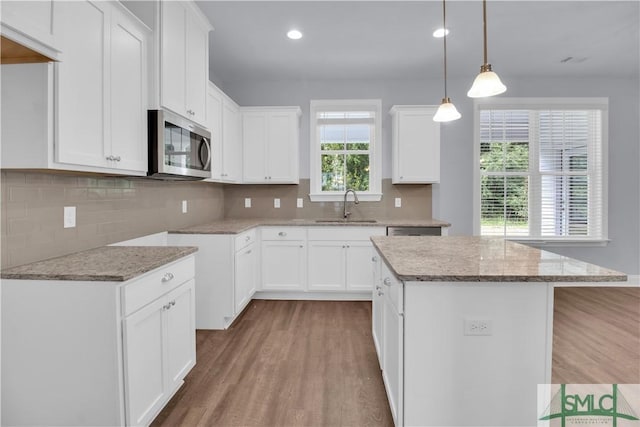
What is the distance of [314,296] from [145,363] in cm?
242

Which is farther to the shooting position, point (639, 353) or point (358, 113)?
point (358, 113)

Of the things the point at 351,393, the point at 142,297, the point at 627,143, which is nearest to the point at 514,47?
the point at 627,143

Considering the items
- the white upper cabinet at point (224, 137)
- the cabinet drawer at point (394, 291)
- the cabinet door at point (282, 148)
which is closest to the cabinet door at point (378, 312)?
the cabinet drawer at point (394, 291)

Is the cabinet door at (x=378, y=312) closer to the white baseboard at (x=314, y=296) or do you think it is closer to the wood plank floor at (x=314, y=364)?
the wood plank floor at (x=314, y=364)

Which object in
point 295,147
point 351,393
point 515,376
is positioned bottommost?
point 351,393

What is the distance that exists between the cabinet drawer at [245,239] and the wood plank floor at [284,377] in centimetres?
73

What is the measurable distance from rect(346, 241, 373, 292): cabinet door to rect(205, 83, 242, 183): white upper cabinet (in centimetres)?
155

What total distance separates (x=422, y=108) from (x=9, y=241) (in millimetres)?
3838

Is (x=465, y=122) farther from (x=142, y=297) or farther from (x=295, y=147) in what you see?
(x=142, y=297)

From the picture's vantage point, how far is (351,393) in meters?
2.06

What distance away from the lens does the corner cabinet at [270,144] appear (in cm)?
404

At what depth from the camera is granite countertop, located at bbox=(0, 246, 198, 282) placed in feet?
4.66
